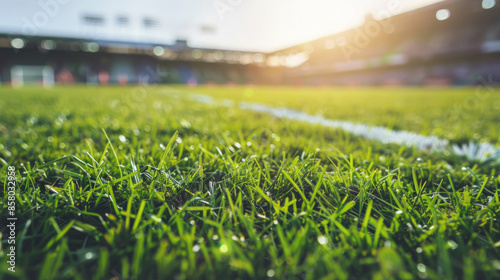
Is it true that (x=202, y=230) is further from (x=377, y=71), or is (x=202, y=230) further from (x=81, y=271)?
(x=377, y=71)

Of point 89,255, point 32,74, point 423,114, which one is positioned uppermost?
point 32,74

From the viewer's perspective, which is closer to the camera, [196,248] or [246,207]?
[196,248]

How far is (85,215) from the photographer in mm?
474

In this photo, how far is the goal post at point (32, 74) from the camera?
869 inches

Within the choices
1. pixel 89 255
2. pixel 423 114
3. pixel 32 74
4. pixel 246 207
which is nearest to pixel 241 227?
pixel 246 207

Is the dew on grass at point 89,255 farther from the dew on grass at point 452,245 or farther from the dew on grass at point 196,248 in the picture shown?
the dew on grass at point 452,245

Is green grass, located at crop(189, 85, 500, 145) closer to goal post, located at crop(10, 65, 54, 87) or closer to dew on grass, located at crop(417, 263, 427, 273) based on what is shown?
dew on grass, located at crop(417, 263, 427, 273)

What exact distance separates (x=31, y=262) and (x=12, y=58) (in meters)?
28.3

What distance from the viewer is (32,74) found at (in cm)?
2367

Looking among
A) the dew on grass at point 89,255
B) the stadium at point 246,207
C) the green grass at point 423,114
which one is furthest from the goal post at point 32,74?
the dew on grass at point 89,255

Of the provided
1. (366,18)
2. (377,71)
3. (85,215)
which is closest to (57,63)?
(366,18)

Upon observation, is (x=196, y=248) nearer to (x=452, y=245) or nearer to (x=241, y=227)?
(x=241, y=227)

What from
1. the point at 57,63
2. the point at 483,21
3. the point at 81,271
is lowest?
the point at 81,271

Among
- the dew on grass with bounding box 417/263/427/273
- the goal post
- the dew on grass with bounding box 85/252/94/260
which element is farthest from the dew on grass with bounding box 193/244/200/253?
the goal post
